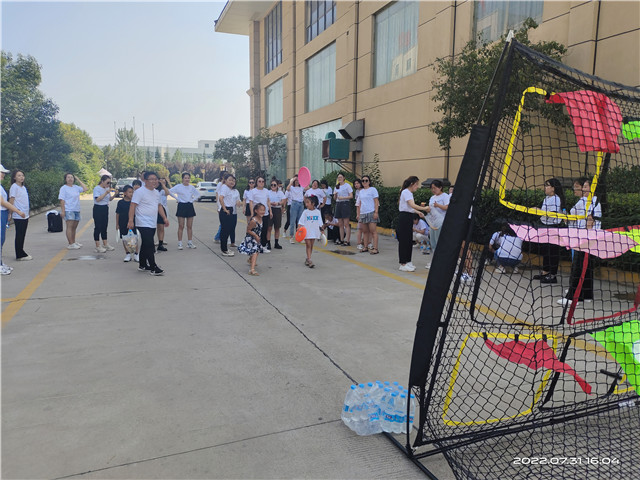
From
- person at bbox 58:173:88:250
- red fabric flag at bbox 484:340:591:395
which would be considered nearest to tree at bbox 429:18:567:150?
red fabric flag at bbox 484:340:591:395

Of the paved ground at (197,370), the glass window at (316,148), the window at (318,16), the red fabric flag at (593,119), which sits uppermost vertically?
the window at (318,16)

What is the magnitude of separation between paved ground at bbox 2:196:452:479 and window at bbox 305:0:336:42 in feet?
52.6

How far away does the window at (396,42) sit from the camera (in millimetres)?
13961

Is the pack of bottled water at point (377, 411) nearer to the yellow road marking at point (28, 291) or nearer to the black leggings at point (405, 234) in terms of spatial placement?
the yellow road marking at point (28, 291)

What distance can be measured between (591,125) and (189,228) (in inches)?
353

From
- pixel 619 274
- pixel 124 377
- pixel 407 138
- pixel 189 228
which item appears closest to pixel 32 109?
pixel 189 228

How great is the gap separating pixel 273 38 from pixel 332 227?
2065cm

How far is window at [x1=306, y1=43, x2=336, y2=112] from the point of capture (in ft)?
64.0

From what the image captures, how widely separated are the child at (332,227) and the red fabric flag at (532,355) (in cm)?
852

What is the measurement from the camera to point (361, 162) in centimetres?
1695

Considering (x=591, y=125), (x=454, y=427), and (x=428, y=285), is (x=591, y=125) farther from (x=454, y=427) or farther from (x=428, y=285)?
(x=454, y=427)

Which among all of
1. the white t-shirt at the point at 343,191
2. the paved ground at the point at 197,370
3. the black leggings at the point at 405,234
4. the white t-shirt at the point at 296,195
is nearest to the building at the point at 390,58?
the white t-shirt at the point at 343,191

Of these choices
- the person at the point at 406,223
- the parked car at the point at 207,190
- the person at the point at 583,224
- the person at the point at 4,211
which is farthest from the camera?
the parked car at the point at 207,190

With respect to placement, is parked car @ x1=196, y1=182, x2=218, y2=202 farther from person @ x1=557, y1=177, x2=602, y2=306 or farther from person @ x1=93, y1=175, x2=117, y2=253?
person @ x1=557, y1=177, x2=602, y2=306
